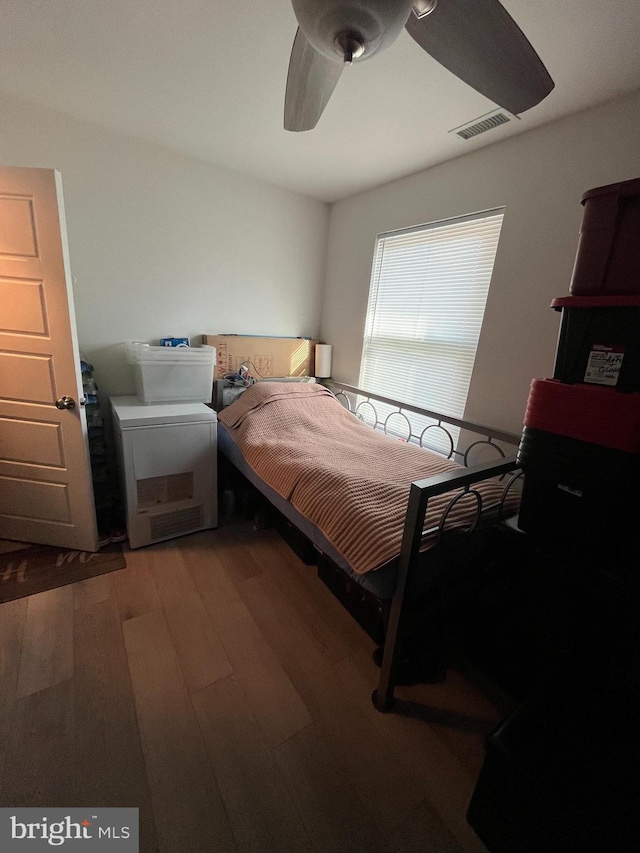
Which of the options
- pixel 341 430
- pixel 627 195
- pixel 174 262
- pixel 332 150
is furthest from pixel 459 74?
pixel 174 262

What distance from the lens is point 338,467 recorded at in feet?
5.14

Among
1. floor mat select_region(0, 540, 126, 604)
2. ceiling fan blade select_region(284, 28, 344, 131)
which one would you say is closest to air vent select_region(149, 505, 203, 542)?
floor mat select_region(0, 540, 126, 604)

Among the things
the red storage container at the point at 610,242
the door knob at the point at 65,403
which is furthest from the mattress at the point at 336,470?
the door knob at the point at 65,403

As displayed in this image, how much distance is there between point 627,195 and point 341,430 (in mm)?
1624

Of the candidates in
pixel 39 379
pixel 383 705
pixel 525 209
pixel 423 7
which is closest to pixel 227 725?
pixel 383 705

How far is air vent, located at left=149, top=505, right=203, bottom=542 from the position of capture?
6.68ft

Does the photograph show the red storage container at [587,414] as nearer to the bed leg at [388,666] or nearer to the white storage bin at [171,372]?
the bed leg at [388,666]

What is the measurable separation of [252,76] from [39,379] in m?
1.70

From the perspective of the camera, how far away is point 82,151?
1.92m

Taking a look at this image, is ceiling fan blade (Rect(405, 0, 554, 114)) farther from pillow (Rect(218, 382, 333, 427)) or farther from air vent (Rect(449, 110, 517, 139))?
pillow (Rect(218, 382, 333, 427))

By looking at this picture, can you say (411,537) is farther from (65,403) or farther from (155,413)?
(65,403)

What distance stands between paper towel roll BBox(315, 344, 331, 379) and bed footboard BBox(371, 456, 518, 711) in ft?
6.37

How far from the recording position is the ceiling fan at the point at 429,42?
0.68 metres

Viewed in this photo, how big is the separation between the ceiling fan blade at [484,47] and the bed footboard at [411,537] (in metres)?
1.11
